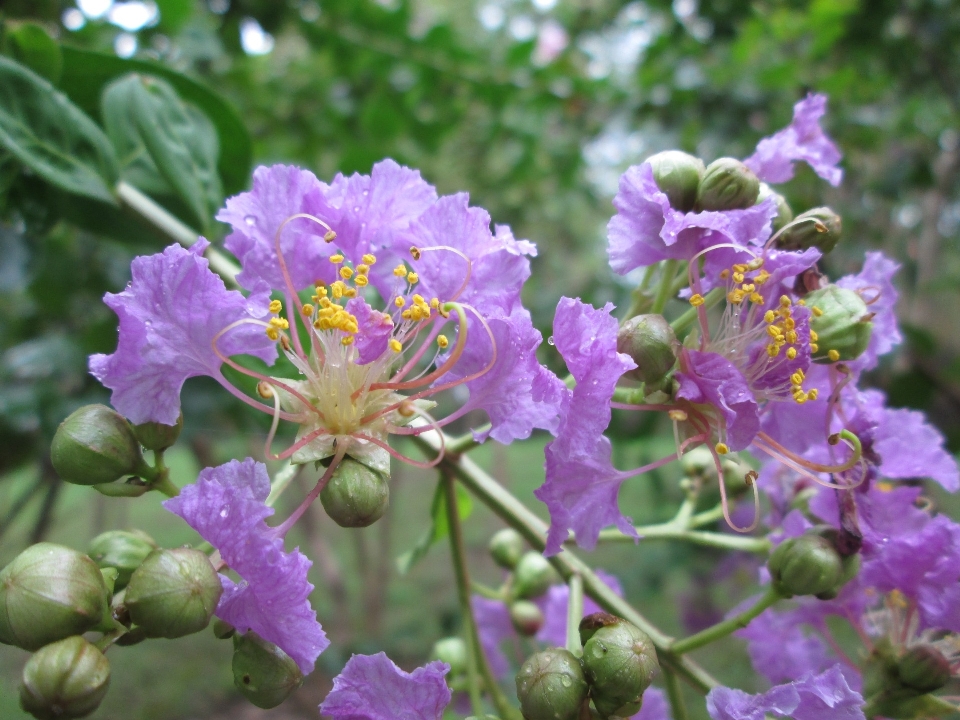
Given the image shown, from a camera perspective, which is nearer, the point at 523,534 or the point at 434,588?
the point at 523,534

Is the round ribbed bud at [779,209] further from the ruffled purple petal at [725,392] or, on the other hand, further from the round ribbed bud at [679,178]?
the ruffled purple petal at [725,392]

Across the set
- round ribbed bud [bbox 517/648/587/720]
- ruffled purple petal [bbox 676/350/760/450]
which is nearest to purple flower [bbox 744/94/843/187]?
ruffled purple petal [bbox 676/350/760/450]

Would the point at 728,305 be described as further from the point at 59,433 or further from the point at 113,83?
the point at 113,83

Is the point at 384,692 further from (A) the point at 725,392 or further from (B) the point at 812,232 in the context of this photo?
(B) the point at 812,232

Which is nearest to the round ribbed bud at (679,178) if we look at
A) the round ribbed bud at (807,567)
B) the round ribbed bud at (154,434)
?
the round ribbed bud at (807,567)

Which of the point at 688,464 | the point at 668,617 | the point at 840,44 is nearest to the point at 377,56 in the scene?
the point at 688,464

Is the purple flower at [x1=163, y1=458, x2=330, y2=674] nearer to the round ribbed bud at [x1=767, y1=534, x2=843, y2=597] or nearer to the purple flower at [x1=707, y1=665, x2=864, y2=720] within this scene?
the purple flower at [x1=707, y1=665, x2=864, y2=720]
